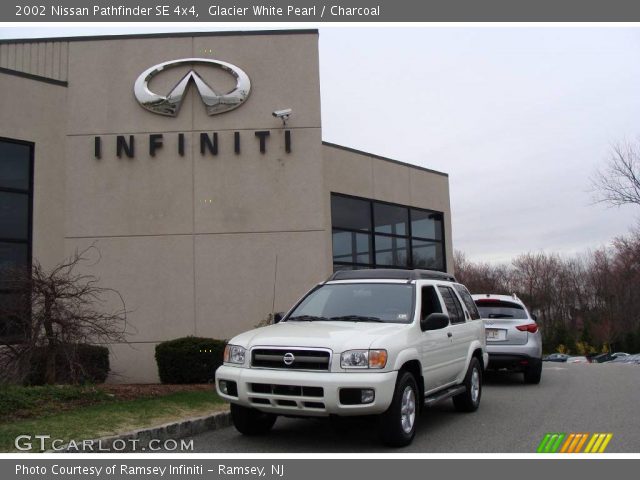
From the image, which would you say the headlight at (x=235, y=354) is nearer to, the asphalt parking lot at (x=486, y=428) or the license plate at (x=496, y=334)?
the asphalt parking lot at (x=486, y=428)

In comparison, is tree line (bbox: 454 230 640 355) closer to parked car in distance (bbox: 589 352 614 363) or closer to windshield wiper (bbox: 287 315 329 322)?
parked car in distance (bbox: 589 352 614 363)

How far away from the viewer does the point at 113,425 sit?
658 cm

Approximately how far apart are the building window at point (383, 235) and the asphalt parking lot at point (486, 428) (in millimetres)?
6838

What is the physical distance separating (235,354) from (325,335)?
102 centimetres

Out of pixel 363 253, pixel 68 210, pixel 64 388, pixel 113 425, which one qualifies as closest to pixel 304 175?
pixel 363 253

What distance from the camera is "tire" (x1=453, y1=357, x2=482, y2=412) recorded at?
8.27 meters

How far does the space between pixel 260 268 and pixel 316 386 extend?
801cm

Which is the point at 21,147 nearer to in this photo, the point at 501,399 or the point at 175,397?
the point at 175,397

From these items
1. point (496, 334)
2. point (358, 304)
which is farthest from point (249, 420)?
point (496, 334)

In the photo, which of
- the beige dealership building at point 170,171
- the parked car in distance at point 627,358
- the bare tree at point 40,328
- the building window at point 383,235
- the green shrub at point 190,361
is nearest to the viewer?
the bare tree at point 40,328

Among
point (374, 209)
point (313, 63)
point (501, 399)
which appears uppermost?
point (313, 63)

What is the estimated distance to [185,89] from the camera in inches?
546

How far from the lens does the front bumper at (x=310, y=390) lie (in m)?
5.67

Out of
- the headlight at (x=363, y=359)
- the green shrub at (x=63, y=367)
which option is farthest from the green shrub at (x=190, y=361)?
the headlight at (x=363, y=359)
